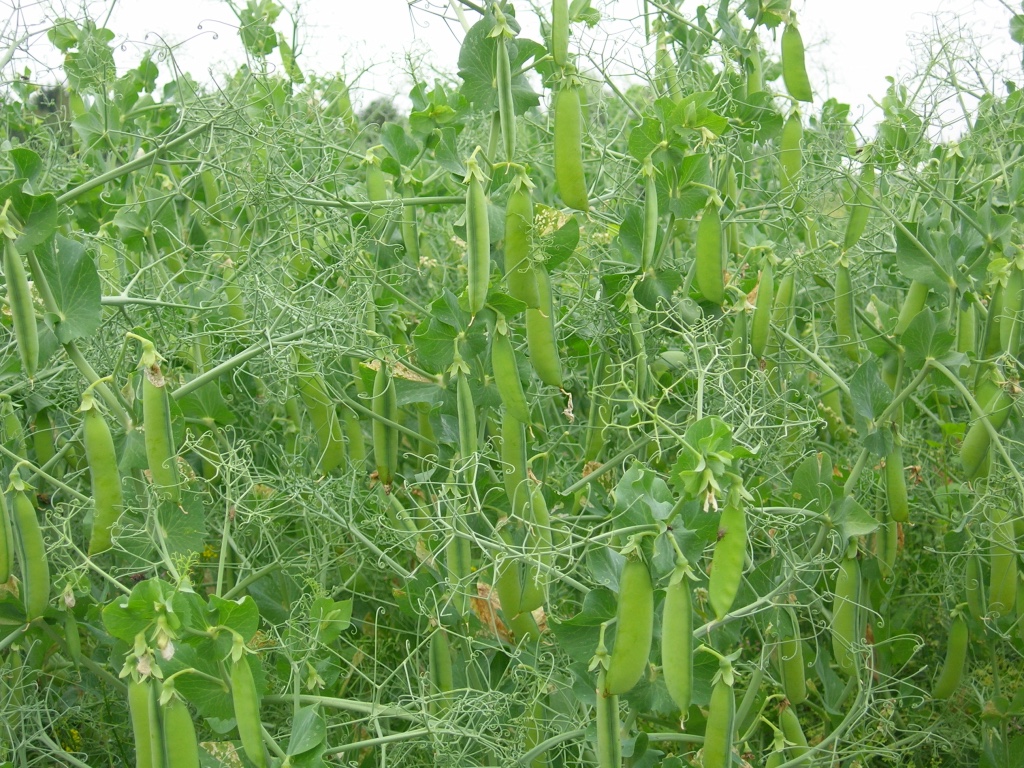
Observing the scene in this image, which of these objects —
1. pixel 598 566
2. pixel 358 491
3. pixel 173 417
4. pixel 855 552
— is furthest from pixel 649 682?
pixel 173 417

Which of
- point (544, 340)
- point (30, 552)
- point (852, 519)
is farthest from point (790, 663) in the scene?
point (30, 552)

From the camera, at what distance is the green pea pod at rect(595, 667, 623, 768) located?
4.50ft

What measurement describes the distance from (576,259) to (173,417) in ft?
2.99

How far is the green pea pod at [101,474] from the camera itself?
5.20ft

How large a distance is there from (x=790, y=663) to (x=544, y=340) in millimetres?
783

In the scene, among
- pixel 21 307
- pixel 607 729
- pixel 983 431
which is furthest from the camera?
pixel 983 431

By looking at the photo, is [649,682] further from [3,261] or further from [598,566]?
[3,261]

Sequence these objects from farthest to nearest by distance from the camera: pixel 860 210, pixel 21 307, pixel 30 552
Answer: pixel 860 210 → pixel 30 552 → pixel 21 307

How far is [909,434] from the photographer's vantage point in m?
2.40

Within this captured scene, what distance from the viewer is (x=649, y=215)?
171cm

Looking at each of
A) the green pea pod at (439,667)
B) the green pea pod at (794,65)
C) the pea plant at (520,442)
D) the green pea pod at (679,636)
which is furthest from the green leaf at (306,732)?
the green pea pod at (794,65)

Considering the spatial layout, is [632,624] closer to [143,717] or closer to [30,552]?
[143,717]

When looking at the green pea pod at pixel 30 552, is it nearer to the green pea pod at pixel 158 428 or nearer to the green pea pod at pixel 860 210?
the green pea pod at pixel 158 428

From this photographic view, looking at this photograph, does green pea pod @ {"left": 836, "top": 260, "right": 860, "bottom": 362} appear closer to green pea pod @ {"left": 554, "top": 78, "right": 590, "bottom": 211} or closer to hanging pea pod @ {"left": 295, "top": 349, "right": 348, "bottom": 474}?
green pea pod @ {"left": 554, "top": 78, "right": 590, "bottom": 211}
